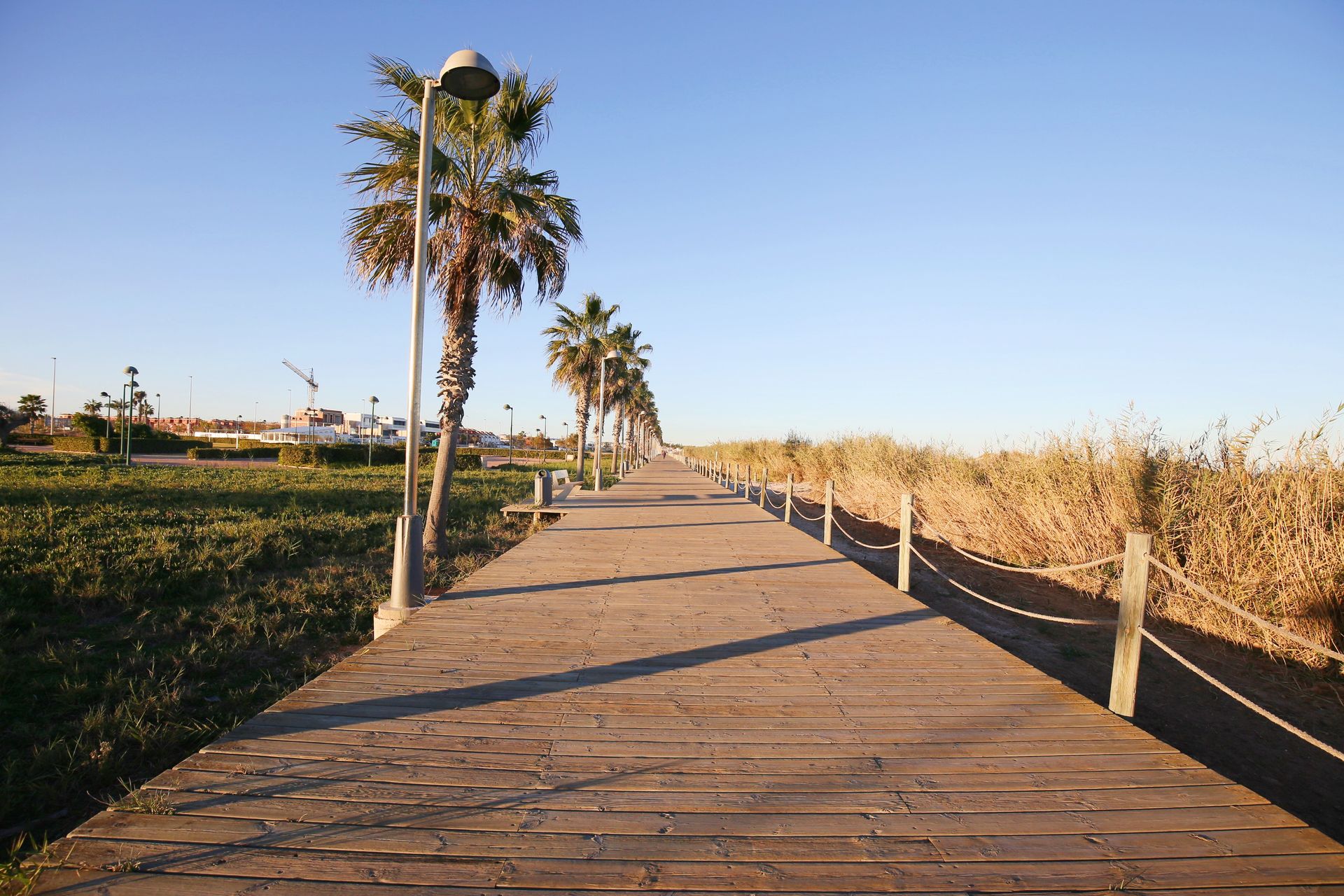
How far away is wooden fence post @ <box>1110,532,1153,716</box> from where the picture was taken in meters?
3.75

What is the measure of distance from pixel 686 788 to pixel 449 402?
26.3ft

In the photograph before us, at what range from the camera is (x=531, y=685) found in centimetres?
387

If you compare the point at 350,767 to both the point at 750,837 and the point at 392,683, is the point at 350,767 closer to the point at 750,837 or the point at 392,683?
the point at 392,683

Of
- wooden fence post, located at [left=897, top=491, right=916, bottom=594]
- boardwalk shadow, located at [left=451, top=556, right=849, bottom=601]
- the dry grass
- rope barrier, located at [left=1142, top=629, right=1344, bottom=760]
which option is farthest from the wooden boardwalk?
the dry grass

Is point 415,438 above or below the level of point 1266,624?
above

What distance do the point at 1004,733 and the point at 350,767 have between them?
324 centimetres

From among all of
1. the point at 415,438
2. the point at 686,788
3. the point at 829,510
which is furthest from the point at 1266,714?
the point at 829,510

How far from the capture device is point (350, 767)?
280 centimetres

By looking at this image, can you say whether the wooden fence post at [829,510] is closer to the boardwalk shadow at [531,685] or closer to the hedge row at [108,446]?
the boardwalk shadow at [531,685]

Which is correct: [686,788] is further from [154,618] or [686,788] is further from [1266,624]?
[154,618]

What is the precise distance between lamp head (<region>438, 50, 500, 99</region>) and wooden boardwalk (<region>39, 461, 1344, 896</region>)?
4706 mm

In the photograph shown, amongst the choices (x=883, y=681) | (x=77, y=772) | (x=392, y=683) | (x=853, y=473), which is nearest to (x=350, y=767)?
(x=392, y=683)

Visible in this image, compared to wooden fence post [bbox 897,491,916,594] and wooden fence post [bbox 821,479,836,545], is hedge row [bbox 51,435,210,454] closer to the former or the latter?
wooden fence post [bbox 821,479,836,545]

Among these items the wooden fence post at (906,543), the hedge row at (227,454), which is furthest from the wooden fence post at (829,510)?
the hedge row at (227,454)
